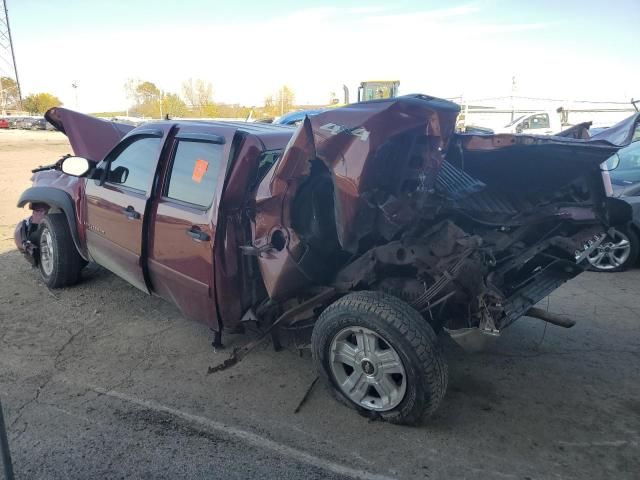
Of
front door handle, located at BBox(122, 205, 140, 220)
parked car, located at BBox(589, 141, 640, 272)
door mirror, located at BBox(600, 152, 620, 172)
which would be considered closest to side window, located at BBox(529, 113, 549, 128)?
parked car, located at BBox(589, 141, 640, 272)

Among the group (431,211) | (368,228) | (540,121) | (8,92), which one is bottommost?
(540,121)

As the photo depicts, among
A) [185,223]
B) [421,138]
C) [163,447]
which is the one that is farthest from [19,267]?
[421,138]

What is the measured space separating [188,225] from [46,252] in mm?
2875

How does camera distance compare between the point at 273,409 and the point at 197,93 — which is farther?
the point at 197,93

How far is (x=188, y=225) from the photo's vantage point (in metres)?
3.67

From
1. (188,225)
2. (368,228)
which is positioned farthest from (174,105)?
(368,228)

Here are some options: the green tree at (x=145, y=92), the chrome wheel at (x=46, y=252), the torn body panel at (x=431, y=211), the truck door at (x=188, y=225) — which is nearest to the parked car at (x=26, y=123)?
the green tree at (x=145, y=92)

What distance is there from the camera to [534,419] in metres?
3.24

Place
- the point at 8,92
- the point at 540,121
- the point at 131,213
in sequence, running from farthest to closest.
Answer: the point at 8,92 → the point at 540,121 → the point at 131,213

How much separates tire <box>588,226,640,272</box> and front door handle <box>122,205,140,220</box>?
5.19m

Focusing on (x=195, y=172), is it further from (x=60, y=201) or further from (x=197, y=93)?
(x=197, y=93)

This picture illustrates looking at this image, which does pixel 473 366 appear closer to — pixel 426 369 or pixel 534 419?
pixel 534 419

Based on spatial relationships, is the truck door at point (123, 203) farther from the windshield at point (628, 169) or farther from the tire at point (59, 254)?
the windshield at point (628, 169)

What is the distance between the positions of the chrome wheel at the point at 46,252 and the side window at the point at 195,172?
2397 mm
